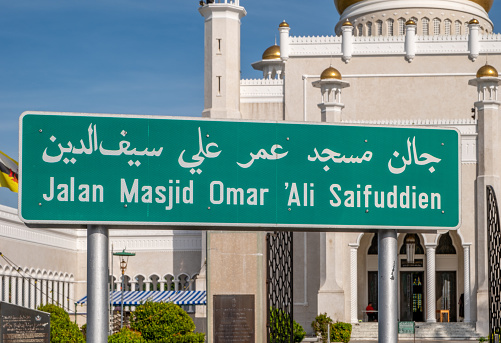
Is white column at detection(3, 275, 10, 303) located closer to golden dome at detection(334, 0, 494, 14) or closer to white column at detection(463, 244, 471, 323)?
white column at detection(463, 244, 471, 323)

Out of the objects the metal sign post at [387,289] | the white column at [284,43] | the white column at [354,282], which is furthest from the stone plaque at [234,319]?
the white column at [284,43]

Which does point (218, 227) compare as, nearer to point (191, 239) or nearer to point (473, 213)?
point (473, 213)

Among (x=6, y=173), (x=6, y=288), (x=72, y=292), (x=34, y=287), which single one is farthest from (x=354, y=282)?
(x=6, y=173)

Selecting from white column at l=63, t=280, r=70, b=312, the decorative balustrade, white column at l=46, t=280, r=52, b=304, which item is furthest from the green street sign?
white column at l=63, t=280, r=70, b=312

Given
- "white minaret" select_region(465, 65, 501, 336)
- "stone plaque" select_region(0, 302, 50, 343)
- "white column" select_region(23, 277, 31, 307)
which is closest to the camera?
"stone plaque" select_region(0, 302, 50, 343)

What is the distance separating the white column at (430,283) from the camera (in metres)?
31.7

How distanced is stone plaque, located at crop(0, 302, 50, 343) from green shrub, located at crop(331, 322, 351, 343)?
61.1 feet

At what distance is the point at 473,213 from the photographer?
32.3m

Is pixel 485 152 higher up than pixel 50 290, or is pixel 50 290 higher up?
pixel 485 152

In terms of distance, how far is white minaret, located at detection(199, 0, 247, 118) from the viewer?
3512 cm

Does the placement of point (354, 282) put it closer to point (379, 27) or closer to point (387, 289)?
point (379, 27)

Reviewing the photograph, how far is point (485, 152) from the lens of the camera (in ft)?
104

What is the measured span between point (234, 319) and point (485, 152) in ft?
71.8

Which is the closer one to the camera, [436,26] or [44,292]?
[44,292]
